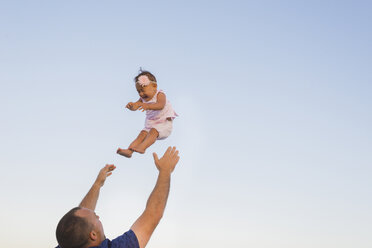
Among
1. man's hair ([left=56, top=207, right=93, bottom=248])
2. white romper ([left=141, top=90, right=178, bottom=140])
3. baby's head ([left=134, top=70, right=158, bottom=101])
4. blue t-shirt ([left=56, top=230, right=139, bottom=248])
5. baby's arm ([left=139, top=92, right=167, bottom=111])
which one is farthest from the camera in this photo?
white romper ([left=141, top=90, right=178, bottom=140])

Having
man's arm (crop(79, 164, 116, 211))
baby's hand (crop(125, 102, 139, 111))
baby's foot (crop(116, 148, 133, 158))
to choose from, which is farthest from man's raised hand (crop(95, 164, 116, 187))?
baby's foot (crop(116, 148, 133, 158))

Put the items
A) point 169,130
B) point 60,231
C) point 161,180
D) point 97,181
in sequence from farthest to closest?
point 169,130, point 97,181, point 161,180, point 60,231

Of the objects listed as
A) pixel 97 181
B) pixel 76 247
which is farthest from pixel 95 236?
pixel 97 181

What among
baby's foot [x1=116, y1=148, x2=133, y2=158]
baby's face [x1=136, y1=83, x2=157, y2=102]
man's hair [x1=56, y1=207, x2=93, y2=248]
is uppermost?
baby's face [x1=136, y1=83, x2=157, y2=102]

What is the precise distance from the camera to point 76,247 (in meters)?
3.63

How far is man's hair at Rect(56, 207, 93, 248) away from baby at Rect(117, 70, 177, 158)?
3477 mm

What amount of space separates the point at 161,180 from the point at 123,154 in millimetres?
3621

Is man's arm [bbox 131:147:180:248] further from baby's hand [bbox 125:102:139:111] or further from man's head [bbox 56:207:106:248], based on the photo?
baby's hand [bbox 125:102:139:111]

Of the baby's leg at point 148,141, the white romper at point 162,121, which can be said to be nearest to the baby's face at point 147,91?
the white romper at point 162,121

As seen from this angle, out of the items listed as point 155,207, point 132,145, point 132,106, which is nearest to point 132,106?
point 132,106

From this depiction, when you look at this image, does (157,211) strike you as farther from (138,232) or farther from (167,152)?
(167,152)

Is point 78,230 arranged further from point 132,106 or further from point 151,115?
point 151,115

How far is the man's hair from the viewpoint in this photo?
11.8ft

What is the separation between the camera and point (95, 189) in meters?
5.37
